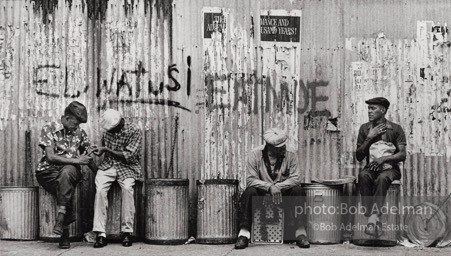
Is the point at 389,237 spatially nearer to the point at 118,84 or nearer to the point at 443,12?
the point at 443,12

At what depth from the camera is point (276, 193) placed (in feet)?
31.1

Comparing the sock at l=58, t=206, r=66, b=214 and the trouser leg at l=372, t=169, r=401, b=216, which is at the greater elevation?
the trouser leg at l=372, t=169, r=401, b=216

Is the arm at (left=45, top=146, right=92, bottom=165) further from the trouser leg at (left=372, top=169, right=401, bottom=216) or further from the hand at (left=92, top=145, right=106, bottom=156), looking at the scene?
the trouser leg at (left=372, top=169, right=401, bottom=216)

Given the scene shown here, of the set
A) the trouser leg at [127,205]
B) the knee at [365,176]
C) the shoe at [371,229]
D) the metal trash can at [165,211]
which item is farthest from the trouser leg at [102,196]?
the shoe at [371,229]

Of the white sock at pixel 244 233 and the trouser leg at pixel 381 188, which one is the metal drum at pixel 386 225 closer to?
the trouser leg at pixel 381 188

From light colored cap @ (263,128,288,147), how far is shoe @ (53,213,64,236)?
9.40ft

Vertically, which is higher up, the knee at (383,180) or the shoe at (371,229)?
A: the knee at (383,180)

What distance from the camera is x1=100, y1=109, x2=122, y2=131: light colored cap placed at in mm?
9797

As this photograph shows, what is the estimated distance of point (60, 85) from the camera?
10703 mm

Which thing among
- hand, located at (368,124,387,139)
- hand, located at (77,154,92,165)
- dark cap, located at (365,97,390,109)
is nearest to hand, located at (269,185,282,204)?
hand, located at (368,124,387,139)

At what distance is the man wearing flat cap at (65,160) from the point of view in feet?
31.1

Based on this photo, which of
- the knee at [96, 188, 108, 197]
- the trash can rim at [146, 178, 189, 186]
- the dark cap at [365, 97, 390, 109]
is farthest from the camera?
the dark cap at [365, 97, 390, 109]

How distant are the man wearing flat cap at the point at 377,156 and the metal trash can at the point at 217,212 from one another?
5.80 feet

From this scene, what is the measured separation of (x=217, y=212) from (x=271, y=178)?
863 mm
